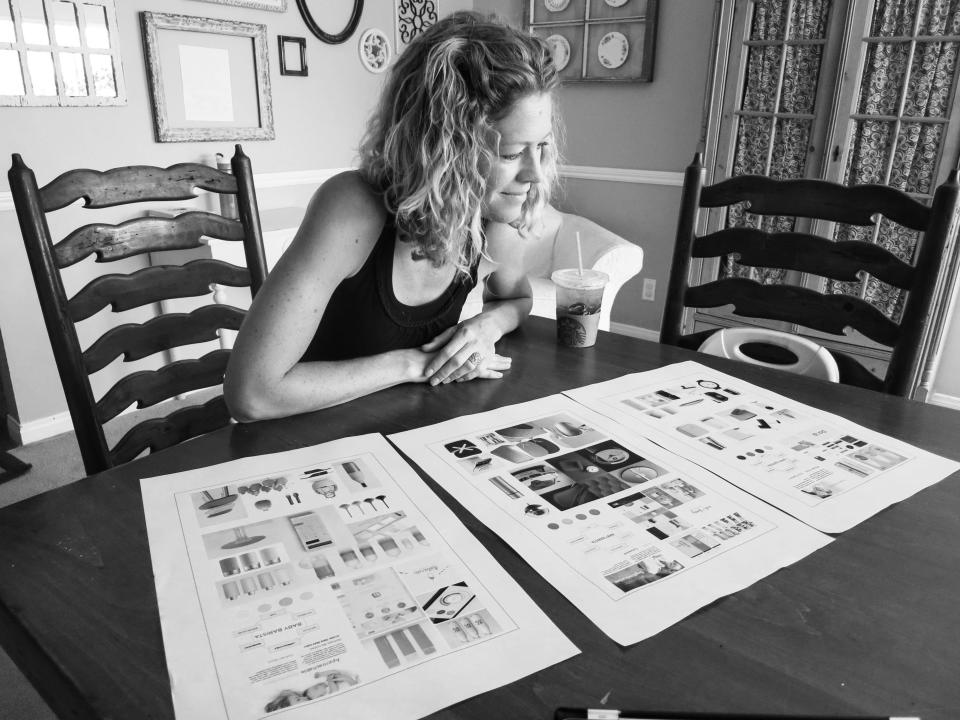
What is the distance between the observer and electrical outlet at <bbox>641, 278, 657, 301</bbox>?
12.3 ft

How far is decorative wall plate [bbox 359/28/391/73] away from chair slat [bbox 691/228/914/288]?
267cm

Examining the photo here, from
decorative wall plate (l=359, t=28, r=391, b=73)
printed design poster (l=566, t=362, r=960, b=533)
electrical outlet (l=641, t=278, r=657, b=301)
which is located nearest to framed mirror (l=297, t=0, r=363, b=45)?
decorative wall plate (l=359, t=28, r=391, b=73)

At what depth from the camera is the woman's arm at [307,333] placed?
103 centimetres

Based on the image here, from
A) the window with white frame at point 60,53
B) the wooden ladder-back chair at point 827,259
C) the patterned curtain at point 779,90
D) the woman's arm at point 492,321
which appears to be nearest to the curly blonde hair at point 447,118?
the woman's arm at point 492,321

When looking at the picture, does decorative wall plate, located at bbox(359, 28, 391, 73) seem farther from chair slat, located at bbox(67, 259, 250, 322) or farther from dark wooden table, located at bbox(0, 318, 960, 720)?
dark wooden table, located at bbox(0, 318, 960, 720)

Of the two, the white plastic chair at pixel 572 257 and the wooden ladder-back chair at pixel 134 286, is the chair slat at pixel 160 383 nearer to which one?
the wooden ladder-back chair at pixel 134 286


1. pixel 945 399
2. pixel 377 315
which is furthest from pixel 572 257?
pixel 377 315

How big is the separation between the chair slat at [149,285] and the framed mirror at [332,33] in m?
2.36

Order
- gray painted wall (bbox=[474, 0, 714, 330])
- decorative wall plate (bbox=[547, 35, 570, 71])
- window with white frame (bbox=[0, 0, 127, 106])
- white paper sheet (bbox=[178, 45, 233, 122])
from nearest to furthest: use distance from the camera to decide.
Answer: window with white frame (bbox=[0, 0, 127, 106]) < white paper sheet (bbox=[178, 45, 233, 122]) < gray painted wall (bbox=[474, 0, 714, 330]) < decorative wall plate (bbox=[547, 35, 570, 71])

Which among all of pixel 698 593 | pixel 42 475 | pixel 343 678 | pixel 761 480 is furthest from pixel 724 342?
pixel 42 475

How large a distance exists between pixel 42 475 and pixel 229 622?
7.54ft

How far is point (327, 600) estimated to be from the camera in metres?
0.64

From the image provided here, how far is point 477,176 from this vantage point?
3.77 ft

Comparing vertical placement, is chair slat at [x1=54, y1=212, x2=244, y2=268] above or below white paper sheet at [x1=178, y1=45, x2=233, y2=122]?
below
